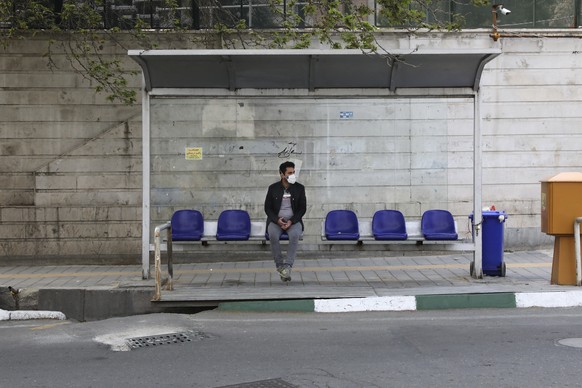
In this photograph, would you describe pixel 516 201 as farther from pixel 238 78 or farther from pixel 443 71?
pixel 238 78

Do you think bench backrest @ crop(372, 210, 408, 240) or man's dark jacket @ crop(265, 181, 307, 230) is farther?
bench backrest @ crop(372, 210, 408, 240)

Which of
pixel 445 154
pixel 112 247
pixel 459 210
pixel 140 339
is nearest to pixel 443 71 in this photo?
pixel 445 154

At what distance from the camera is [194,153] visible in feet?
37.4

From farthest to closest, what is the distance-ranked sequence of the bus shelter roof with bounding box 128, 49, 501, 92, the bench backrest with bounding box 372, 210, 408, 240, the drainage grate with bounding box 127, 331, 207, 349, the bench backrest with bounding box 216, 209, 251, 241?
the bench backrest with bounding box 372, 210, 408, 240, the bench backrest with bounding box 216, 209, 251, 241, the bus shelter roof with bounding box 128, 49, 501, 92, the drainage grate with bounding box 127, 331, 207, 349

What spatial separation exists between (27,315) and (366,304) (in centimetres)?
405

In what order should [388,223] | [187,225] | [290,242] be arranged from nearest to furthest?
[290,242] < [187,225] < [388,223]

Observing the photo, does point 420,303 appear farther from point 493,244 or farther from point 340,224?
point 340,224

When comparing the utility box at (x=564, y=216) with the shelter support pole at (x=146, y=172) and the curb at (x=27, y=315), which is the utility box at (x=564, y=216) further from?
the curb at (x=27, y=315)

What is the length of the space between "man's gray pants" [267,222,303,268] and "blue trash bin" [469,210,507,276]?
8.33 ft

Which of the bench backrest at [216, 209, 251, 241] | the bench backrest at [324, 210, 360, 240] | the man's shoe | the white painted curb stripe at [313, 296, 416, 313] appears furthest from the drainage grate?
the bench backrest at [324, 210, 360, 240]

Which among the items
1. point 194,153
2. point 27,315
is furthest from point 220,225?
point 27,315

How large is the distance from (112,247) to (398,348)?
23.8 feet

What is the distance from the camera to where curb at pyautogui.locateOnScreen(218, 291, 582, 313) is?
8.64 m

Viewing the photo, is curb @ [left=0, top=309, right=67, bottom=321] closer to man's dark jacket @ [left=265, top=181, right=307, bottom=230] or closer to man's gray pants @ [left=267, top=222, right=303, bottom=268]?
man's gray pants @ [left=267, top=222, right=303, bottom=268]
